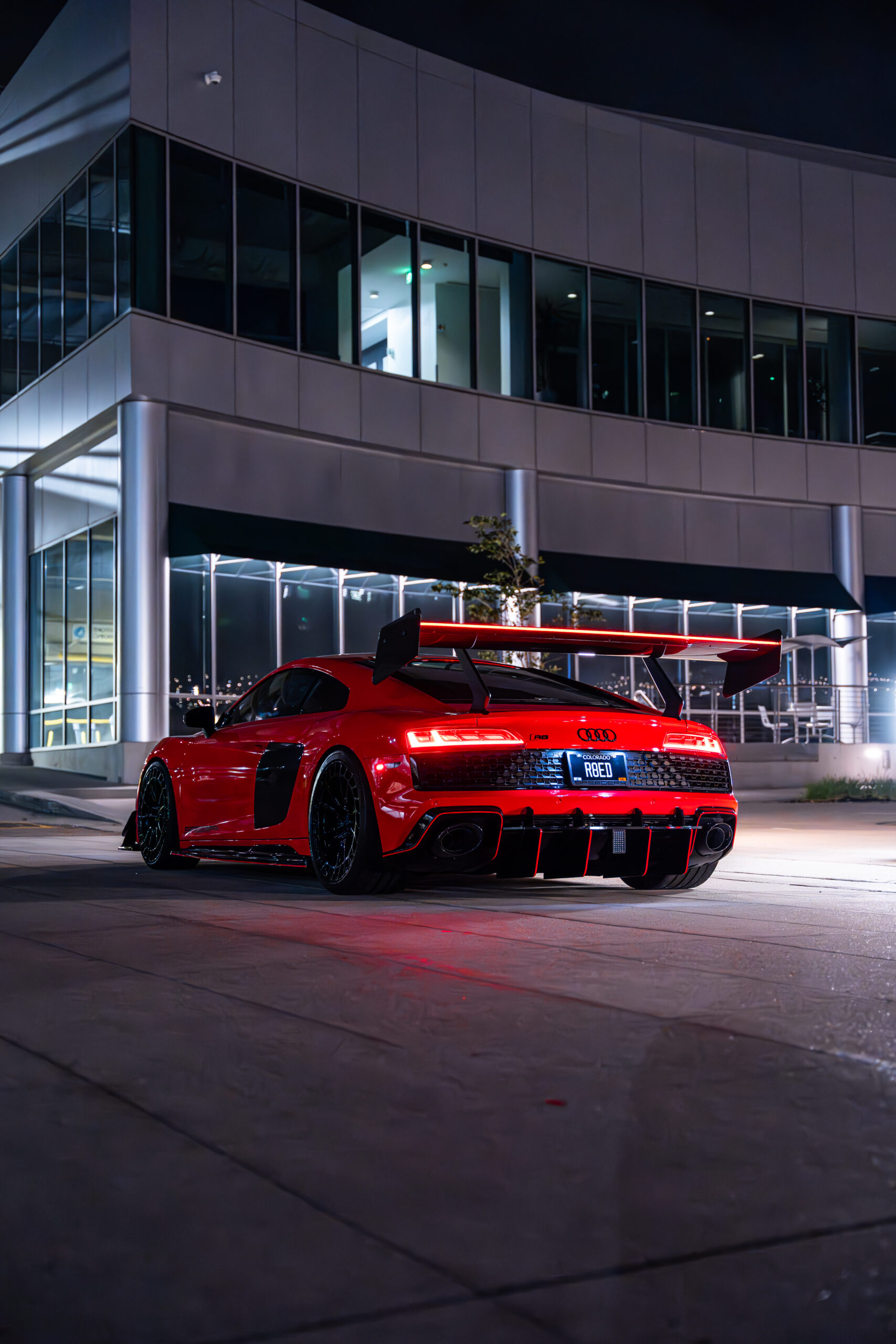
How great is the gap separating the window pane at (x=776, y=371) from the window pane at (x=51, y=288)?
597 inches

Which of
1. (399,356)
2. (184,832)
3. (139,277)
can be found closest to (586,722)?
(184,832)

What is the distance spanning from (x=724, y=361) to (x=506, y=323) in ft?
18.8

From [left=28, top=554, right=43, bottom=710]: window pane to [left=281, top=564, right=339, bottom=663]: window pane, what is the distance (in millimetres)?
5076

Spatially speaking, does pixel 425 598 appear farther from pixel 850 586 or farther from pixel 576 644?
pixel 576 644

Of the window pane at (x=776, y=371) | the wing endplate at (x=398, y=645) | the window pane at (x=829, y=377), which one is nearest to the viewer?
the wing endplate at (x=398, y=645)

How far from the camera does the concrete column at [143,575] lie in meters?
23.7

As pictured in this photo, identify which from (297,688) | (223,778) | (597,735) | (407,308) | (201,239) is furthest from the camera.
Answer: (407,308)

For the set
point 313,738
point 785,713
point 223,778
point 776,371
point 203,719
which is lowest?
point 223,778

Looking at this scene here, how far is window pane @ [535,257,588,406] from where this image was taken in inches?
1187

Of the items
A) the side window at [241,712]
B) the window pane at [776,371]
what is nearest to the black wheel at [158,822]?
the side window at [241,712]

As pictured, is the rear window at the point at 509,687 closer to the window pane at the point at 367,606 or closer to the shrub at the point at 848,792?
the shrub at the point at 848,792

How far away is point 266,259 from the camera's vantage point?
26.2 metres

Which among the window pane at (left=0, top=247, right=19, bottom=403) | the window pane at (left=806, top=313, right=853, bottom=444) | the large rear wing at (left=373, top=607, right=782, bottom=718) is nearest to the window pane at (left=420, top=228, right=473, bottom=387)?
the window pane at (left=0, top=247, right=19, bottom=403)

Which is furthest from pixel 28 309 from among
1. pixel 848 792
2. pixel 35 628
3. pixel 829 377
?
pixel 848 792
